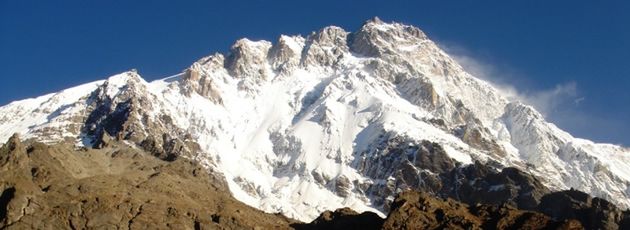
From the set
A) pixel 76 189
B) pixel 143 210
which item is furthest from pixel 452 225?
pixel 76 189

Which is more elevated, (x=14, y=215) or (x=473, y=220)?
(x=473, y=220)

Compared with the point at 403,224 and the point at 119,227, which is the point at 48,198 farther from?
the point at 403,224

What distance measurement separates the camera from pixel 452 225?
612ft

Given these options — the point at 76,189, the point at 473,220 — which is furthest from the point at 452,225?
the point at 76,189

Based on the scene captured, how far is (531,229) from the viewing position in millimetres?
183000

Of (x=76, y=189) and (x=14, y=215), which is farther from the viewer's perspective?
(x=76, y=189)

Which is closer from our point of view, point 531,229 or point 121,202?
point 531,229

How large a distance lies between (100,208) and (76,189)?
948 centimetres

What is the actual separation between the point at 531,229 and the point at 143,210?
2956 inches

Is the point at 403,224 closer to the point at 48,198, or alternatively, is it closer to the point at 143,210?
the point at 143,210

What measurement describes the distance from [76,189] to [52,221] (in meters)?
14.2

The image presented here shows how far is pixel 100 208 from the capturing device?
628ft

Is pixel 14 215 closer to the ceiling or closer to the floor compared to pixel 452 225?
closer to the floor

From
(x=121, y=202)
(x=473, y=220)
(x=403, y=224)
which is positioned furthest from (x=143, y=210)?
(x=473, y=220)
